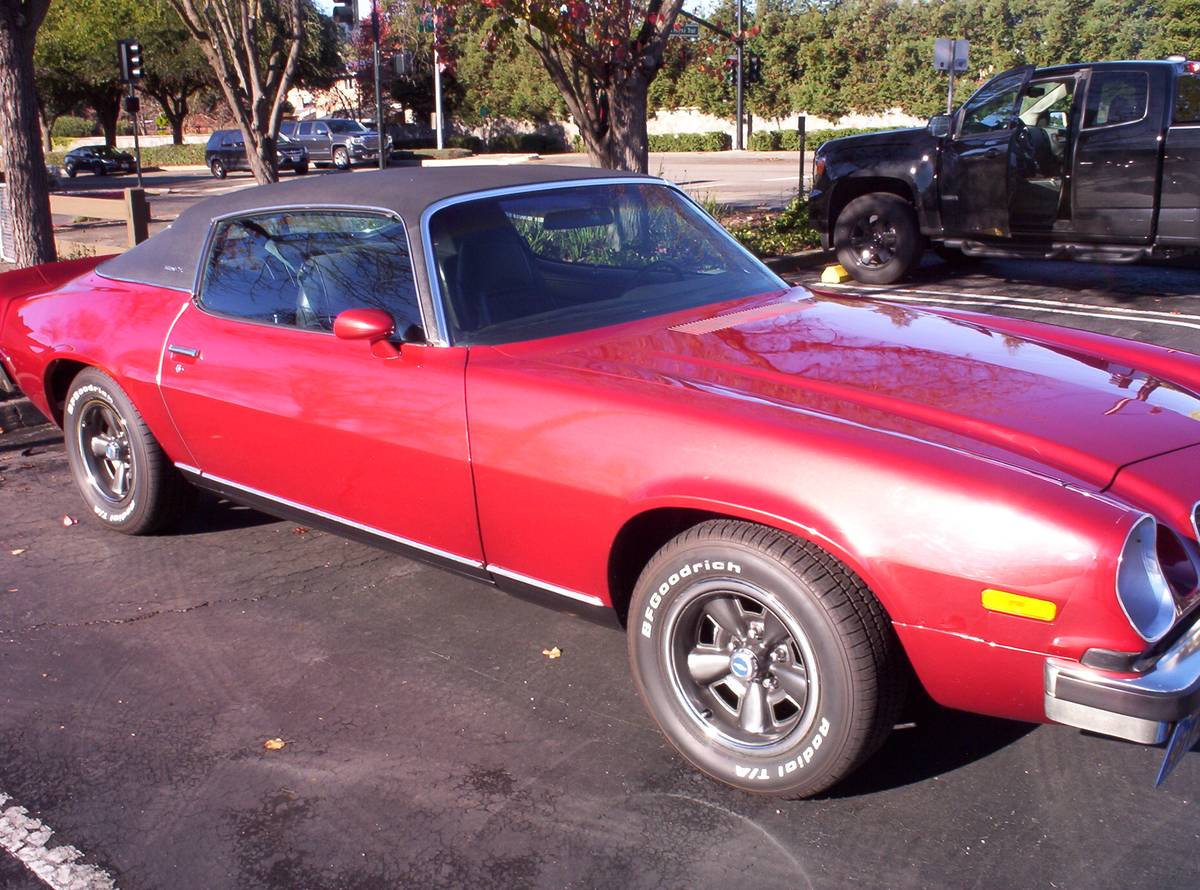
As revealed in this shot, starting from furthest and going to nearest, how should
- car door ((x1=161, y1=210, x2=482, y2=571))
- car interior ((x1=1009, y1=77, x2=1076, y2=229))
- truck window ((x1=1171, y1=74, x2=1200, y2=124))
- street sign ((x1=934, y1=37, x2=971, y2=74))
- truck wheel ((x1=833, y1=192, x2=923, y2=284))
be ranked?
street sign ((x1=934, y1=37, x2=971, y2=74)) → truck wheel ((x1=833, y1=192, x2=923, y2=284)) → car interior ((x1=1009, y1=77, x2=1076, y2=229)) → truck window ((x1=1171, y1=74, x2=1200, y2=124)) → car door ((x1=161, y1=210, x2=482, y2=571))

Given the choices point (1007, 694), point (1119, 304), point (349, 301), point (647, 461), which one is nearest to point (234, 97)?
point (1119, 304)

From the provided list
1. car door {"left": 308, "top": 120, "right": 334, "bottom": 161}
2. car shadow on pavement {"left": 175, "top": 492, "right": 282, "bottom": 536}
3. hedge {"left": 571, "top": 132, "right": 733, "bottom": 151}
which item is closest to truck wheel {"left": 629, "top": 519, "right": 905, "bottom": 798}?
car shadow on pavement {"left": 175, "top": 492, "right": 282, "bottom": 536}

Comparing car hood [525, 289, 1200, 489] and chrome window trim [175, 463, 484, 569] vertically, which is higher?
car hood [525, 289, 1200, 489]

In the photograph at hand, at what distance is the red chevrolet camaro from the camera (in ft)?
8.39

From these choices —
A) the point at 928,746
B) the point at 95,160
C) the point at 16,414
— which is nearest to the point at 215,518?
the point at 16,414

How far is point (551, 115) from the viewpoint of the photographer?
52875 mm

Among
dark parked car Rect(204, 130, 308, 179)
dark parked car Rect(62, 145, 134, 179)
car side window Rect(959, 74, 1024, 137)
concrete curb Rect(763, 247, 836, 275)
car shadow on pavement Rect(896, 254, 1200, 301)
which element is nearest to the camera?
car side window Rect(959, 74, 1024, 137)

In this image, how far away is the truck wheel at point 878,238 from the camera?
1060 cm

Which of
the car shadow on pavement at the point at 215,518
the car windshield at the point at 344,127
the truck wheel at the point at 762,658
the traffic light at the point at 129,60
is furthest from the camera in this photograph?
the car windshield at the point at 344,127

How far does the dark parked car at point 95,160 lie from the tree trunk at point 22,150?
35568mm

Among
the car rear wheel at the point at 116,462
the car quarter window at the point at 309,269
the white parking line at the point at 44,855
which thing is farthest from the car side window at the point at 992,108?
the white parking line at the point at 44,855

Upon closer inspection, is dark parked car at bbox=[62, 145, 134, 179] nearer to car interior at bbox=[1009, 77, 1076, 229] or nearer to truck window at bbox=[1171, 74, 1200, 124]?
car interior at bbox=[1009, 77, 1076, 229]

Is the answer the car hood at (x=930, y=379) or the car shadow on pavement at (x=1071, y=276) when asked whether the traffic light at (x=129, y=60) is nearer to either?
the car shadow on pavement at (x=1071, y=276)

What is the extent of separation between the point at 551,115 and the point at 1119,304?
4576cm
